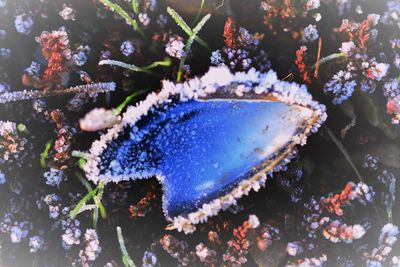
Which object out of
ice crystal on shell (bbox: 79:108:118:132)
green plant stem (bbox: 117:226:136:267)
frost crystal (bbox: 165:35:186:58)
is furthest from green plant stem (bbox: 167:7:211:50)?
green plant stem (bbox: 117:226:136:267)

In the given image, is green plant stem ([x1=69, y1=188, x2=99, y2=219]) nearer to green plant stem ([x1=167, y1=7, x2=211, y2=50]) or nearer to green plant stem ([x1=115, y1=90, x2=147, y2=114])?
green plant stem ([x1=115, y1=90, x2=147, y2=114])

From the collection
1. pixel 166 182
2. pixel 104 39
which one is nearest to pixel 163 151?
pixel 166 182

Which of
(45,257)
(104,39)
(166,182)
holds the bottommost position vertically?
(45,257)

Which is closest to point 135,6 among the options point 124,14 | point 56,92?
point 124,14

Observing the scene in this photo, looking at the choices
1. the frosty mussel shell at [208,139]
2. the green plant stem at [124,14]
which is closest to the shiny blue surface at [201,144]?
the frosty mussel shell at [208,139]

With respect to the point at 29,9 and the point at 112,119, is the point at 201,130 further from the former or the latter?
the point at 29,9

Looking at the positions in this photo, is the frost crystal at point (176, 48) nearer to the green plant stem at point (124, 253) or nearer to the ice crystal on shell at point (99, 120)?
the ice crystal on shell at point (99, 120)
